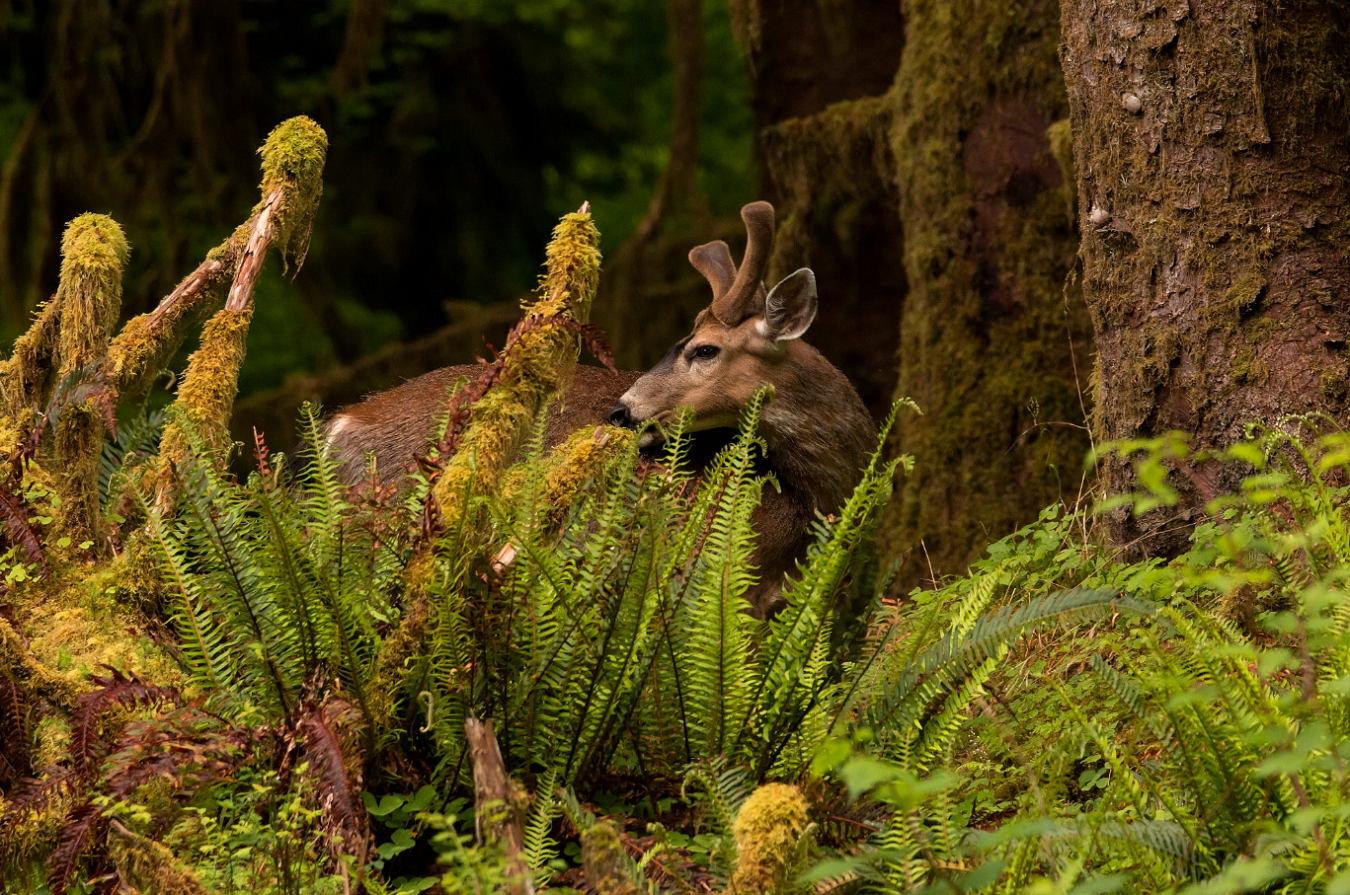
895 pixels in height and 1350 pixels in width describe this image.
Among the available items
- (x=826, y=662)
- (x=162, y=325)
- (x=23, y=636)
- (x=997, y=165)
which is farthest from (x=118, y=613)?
(x=997, y=165)

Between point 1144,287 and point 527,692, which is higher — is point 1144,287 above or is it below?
above

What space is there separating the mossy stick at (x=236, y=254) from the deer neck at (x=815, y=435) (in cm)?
299

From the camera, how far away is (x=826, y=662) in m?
3.45

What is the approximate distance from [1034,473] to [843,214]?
3635mm

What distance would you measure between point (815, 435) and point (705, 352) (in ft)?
2.31

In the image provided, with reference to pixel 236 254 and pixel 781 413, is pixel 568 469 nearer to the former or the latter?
pixel 236 254

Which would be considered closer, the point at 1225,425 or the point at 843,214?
the point at 1225,425

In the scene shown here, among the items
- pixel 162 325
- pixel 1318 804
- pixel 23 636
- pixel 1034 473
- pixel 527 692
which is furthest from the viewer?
pixel 1034 473

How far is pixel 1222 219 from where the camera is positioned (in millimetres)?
4855

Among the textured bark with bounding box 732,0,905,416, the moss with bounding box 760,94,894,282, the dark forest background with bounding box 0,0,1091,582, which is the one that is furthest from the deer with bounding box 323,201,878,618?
the textured bark with bounding box 732,0,905,416

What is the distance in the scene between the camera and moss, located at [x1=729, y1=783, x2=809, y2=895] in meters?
2.80

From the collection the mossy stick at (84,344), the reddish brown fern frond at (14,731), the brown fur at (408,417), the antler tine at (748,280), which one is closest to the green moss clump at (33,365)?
the mossy stick at (84,344)

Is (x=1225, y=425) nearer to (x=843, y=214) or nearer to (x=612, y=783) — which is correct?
(x=612, y=783)

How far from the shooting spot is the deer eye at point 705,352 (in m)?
7.54
